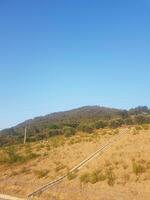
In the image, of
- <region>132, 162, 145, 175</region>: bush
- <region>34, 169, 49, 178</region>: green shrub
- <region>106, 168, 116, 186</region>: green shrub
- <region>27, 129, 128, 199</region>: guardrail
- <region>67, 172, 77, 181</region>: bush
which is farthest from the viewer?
<region>34, 169, 49, 178</region>: green shrub

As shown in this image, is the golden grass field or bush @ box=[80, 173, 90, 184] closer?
the golden grass field

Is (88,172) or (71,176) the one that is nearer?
(71,176)

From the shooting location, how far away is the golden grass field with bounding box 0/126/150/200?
763 inches

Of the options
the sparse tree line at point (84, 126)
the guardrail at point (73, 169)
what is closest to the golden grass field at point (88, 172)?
the guardrail at point (73, 169)

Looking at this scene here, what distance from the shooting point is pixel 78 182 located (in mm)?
22359

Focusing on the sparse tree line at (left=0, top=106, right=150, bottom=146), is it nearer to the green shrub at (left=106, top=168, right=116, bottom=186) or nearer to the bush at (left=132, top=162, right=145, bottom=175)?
the green shrub at (left=106, top=168, right=116, bottom=186)

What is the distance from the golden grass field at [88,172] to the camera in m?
19.4

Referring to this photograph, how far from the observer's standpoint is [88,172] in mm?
23906

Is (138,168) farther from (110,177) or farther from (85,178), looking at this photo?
(85,178)

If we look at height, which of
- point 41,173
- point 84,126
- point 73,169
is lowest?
point 41,173

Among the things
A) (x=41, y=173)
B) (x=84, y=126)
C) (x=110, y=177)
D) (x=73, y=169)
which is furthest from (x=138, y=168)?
(x=84, y=126)

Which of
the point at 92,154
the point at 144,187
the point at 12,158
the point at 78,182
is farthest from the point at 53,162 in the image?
the point at 144,187

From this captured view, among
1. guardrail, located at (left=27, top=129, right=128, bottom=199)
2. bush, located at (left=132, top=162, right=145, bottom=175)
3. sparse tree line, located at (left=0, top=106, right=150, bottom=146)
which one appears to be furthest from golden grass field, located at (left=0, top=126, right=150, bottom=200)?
sparse tree line, located at (left=0, top=106, right=150, bottom=146)

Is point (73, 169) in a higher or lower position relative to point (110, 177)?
higher
